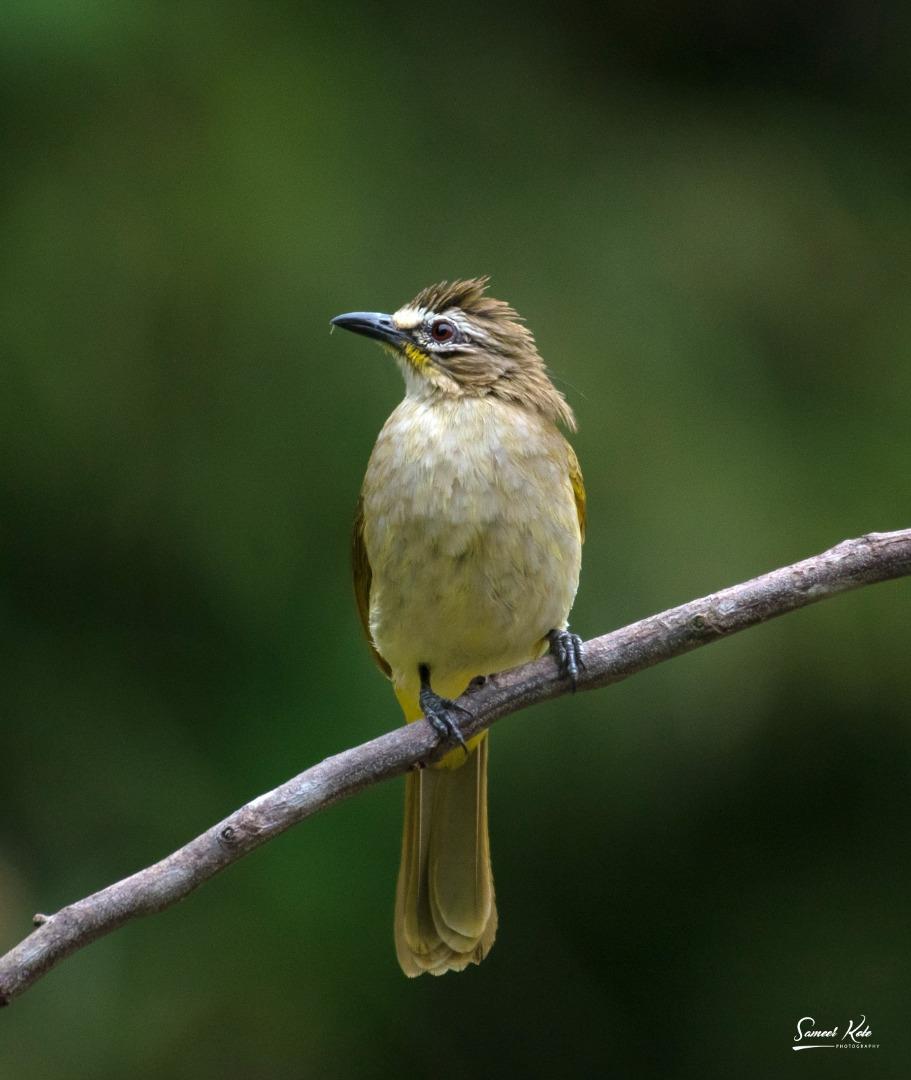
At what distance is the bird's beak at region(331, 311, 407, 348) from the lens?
4199mm

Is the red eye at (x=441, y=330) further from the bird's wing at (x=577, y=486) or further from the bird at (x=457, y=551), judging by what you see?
the bird's wing at (x=577, y=486)

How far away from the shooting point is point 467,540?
144 inches

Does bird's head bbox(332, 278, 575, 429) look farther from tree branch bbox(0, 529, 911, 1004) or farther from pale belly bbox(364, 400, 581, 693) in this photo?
tree branch bbox(0, 529, 911, 1004)

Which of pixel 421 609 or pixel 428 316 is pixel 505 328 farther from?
pixel 421 609

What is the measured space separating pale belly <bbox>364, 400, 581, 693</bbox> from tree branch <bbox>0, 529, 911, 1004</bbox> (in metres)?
0.33

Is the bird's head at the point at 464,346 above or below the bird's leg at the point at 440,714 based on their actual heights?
above

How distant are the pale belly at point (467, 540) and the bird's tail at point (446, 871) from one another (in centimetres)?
49

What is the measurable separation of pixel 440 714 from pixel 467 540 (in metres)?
0.48

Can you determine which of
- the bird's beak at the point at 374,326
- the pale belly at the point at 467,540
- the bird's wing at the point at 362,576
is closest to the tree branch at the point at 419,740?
the pale belly at the point at 467,540

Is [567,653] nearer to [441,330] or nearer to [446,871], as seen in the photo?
[446,871]

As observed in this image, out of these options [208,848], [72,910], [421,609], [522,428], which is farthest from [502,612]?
[72,910]

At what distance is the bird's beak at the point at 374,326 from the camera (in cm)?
420

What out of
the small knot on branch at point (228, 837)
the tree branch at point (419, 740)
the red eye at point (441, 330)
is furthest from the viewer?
the red eye at point (441, 330)

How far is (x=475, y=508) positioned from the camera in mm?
3666
